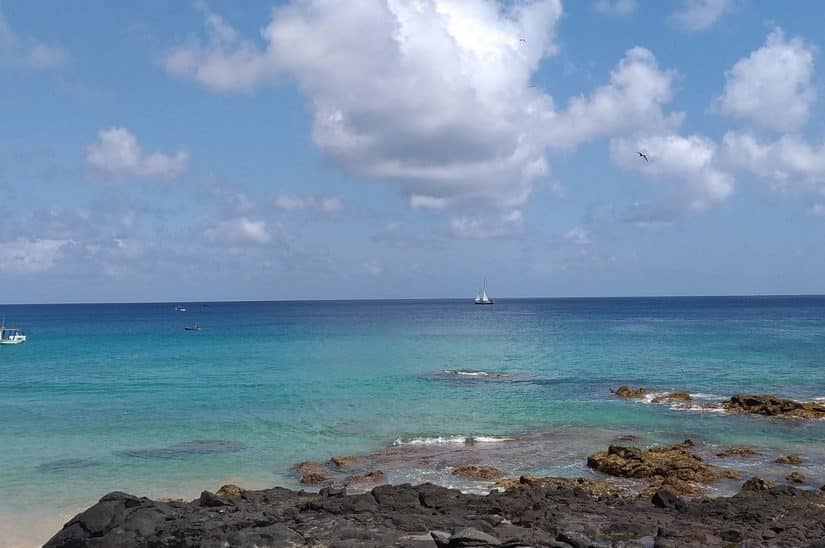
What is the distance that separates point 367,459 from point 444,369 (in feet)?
106

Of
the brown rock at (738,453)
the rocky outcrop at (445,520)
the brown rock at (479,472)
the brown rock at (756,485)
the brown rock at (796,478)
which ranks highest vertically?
the rocky outcrop at (445,520)

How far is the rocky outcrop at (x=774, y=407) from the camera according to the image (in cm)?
3575

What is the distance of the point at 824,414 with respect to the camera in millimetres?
35688

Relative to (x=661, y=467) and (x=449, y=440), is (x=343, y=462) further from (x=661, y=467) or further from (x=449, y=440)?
(x=661, y=467)

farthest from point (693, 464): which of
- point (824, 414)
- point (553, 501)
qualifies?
point (824, 414)

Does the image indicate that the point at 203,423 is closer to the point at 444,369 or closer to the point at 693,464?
the point at 693,464

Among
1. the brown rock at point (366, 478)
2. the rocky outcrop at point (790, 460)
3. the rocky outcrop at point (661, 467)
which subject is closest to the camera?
the rocky outcrop at point (661, 467)

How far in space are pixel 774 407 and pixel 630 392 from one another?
29.4 ft

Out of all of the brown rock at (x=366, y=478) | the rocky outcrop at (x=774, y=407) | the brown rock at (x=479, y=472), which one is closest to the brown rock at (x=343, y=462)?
the brown rock at (x=366, y=478)

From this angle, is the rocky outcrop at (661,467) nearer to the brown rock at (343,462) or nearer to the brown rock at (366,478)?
the brown rock at (366,478)

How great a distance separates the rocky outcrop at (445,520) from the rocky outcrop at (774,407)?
1803 centimetres

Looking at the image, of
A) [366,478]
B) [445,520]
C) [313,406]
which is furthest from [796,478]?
[313,406]

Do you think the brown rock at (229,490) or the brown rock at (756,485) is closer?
the brown rock at (756,485)

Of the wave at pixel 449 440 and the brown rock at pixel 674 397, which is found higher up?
the brown rock at pixel 674 397
